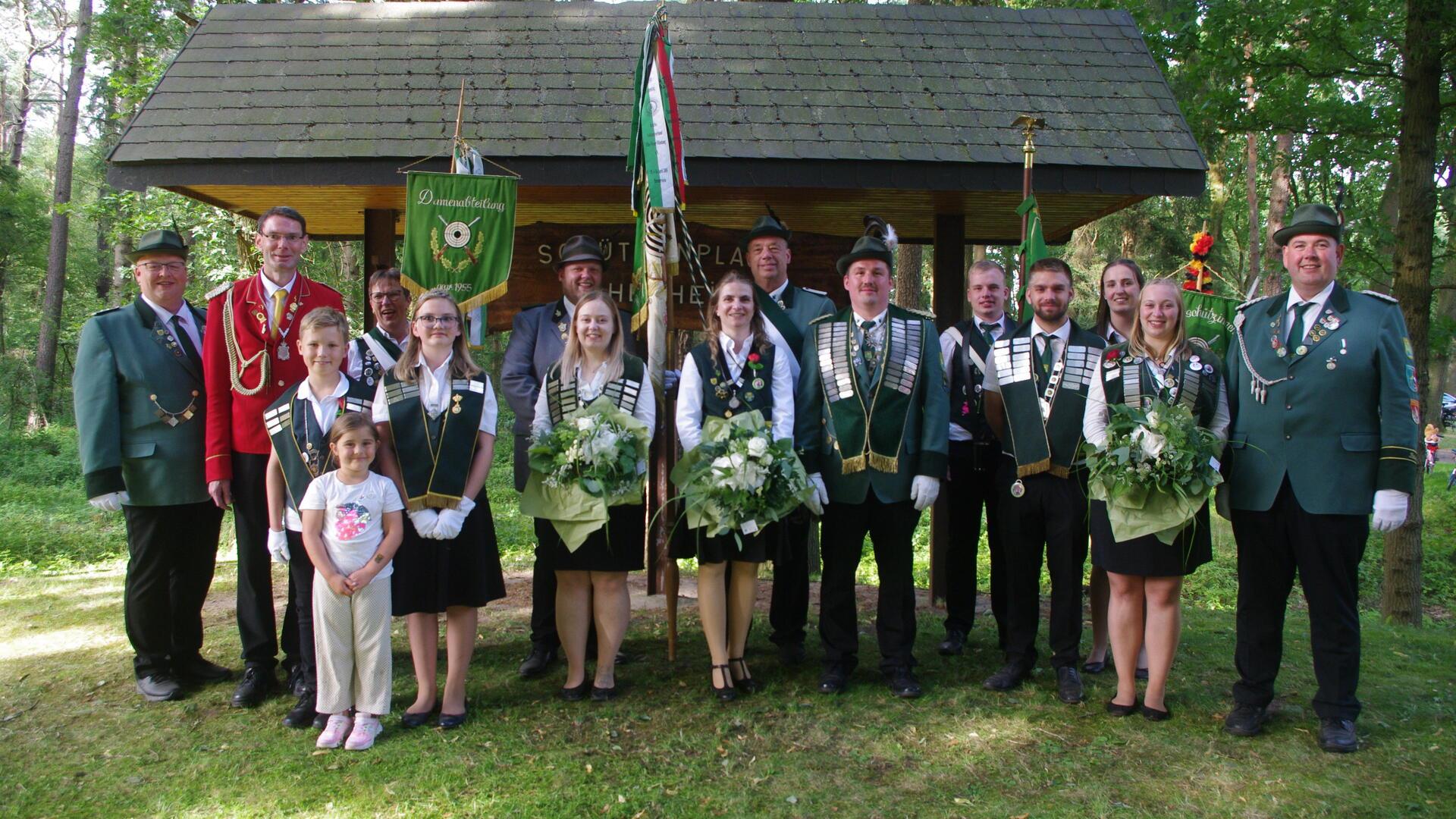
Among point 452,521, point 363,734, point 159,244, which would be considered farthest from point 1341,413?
point 159,244

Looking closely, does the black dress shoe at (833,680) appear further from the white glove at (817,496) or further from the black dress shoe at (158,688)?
the black dress shoe at (158,688)

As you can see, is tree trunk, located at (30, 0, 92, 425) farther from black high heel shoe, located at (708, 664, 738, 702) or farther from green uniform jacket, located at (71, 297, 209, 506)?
black high heel shoe, located at (708, 664, 738, 702)

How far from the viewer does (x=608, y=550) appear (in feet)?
14.5

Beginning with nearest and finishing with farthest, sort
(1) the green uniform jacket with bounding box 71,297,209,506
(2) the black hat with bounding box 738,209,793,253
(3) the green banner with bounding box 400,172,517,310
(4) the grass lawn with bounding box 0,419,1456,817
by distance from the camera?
(4) the grass lawn with bounding box 0,419,1456,817
(1) the green uniform jacket with bounding box 71,297,209,506
(2) the black hat with bounding box 738,209,793,253
(3) the green banner with bounding box 400,172,517,310

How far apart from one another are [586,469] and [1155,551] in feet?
8.28

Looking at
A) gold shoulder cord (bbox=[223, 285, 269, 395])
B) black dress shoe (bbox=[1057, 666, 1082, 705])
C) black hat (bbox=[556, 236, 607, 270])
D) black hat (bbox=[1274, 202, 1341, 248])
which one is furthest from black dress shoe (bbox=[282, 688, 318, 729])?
black hat (bbox=[1274, 202, 1341, 248])

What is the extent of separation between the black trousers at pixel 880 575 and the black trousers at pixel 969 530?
0.65 metres

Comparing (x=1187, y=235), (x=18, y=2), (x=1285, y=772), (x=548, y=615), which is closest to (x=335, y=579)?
(x=548, y=615)

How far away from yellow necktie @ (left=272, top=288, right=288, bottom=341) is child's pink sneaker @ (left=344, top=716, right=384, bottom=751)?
1867 millimetres

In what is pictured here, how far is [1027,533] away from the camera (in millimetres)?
4727

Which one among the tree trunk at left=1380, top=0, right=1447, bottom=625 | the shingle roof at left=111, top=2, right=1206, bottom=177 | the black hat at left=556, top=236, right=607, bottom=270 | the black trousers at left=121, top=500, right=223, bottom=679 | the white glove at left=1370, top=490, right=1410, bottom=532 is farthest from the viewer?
the tree trunk at left=1380, top=0, right=1447, bottom=625

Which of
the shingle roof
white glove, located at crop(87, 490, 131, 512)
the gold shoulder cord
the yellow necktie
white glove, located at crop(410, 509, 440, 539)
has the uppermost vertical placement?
the shingle roof

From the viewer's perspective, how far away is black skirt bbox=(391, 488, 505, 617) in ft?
13.7

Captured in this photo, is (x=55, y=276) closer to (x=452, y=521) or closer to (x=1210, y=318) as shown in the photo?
(x=452, y=521)
